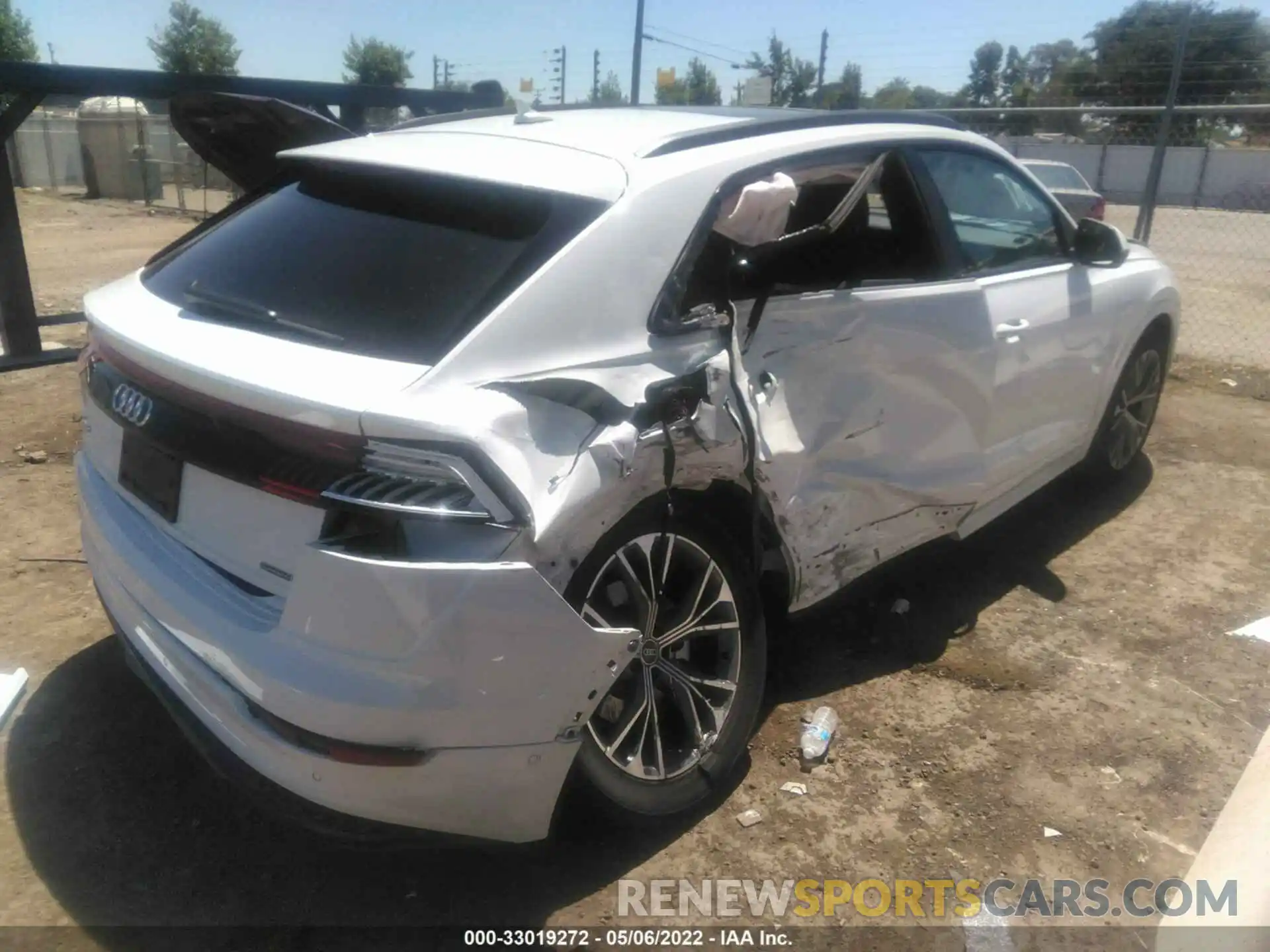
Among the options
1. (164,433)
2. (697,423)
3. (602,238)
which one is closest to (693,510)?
(697,423)

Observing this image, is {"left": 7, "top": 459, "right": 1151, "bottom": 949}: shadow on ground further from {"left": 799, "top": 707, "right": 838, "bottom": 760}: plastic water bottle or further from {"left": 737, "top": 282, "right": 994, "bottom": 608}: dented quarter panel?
{"left": 737, "top": 282, "right": 994, "bottom": 608}: dented quarter panel

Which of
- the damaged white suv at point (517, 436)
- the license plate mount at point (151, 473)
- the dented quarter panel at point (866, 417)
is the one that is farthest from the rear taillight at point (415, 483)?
the dented quarter panel at point (866, 417)

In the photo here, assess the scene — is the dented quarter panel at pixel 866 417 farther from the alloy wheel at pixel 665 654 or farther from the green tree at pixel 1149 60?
the green tree at pixel 1149 60

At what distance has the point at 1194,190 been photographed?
32031mm

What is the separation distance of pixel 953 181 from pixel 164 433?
2859 millimetres

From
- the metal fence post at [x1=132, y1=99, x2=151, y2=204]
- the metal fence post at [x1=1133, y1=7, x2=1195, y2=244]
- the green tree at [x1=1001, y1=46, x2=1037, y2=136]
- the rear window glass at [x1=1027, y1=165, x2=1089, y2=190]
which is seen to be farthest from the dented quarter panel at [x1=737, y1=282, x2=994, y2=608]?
the green tree at [x1=1001, y1=46, x2=1037, y2=136]

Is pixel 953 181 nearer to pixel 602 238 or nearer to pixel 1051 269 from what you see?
pixel 1051 269

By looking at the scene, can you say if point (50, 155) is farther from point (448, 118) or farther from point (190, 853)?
point (190, 853)

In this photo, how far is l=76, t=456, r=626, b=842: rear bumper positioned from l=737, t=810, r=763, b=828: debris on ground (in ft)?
2.37

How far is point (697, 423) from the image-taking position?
257cm

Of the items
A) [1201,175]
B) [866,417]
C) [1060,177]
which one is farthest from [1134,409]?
[1201,175]

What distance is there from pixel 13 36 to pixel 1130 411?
63089 mm

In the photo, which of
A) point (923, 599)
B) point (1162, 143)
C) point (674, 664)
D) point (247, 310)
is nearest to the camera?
point (247, 310)

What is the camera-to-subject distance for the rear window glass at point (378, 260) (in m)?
2.36
